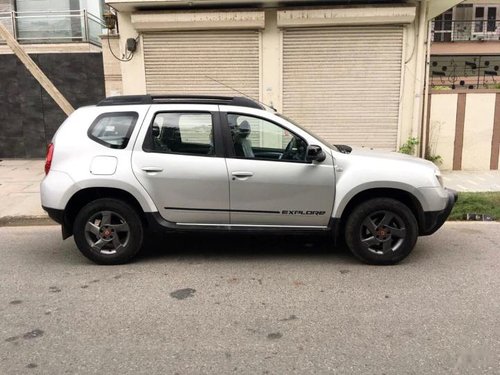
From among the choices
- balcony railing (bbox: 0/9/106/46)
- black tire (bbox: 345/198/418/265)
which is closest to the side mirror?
black tire (bbox: 345/198/418/265)

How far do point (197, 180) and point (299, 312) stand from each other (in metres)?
1.80

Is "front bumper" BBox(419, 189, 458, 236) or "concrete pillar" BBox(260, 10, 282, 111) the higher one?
"concrete pillar" BBox(260, 10, 282, 111)

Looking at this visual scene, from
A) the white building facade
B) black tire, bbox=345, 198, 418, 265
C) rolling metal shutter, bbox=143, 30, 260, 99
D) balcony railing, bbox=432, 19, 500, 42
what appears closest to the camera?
black tire, bbox=345, 198, 418, 265

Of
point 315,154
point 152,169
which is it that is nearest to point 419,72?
point 315,154

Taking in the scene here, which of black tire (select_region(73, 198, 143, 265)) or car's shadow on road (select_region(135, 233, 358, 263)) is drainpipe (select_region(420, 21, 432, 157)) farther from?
black tire (select_region(73, 198, 143, 265))

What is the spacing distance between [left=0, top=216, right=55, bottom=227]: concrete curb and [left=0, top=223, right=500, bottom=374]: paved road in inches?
54.5

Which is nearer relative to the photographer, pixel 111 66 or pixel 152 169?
pixel 152 169

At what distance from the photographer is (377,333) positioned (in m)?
3.84

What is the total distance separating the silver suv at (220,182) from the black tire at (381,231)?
0.03 feet

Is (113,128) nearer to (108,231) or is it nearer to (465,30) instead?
(108,231)

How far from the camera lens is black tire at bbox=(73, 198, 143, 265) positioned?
5.34m

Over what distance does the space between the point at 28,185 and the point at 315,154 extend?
6.77 metres

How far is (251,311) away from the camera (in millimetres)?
4270

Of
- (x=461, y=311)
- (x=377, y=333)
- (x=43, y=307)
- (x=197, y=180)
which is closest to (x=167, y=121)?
(x=197, y=180)
